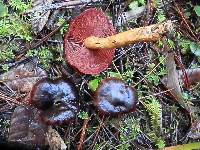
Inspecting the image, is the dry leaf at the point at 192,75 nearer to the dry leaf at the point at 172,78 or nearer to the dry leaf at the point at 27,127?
the dry leaf at the point at 172,78

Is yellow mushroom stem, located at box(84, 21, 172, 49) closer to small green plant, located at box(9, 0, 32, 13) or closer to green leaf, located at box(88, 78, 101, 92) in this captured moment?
green leaf, located at box(88, 78, 101, 92)

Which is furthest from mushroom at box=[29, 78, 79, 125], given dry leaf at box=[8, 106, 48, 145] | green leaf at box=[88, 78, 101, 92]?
green leaf at box=[88, 78, 101, 92]

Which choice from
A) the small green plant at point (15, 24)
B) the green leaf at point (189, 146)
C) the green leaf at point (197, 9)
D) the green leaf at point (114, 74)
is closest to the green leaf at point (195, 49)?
the green leaf at point (197, 9)

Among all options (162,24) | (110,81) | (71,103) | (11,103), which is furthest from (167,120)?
(11,103)

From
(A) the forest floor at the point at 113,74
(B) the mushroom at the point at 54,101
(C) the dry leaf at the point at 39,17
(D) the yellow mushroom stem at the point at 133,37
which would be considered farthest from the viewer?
(C) the dry leaf at the point at 39,17

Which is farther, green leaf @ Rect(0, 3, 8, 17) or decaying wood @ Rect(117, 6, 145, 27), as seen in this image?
decaying wood @ Rect(117, 6, 145, 27)

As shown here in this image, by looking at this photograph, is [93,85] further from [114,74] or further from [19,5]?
[19,5]
